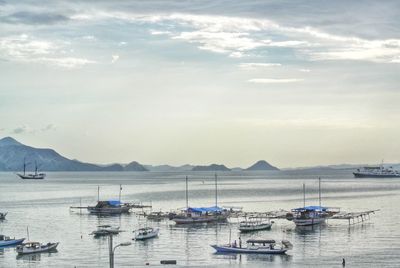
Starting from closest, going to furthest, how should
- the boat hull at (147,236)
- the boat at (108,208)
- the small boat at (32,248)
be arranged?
the small boat at (32,248), the boat hull at (147,236), the boat at (108,208)

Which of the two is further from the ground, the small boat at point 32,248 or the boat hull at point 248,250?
the small boat at point 32,248

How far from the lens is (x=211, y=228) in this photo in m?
122

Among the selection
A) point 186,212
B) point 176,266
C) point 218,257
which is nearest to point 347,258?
point 218,257

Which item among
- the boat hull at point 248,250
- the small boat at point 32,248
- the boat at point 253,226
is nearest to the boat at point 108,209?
the boat at point 253,226

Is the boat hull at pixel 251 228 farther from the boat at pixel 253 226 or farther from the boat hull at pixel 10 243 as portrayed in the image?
the boat hull at pixel 10 243

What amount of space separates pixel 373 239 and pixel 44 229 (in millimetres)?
60788

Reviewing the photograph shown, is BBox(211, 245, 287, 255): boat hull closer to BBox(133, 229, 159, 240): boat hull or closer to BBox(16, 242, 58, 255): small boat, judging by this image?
BBox(133, 229, 159, 240): boat hull

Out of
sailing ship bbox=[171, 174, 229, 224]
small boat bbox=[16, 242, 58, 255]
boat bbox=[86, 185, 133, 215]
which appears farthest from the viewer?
boat bbox=[86, 185, 133, 215]

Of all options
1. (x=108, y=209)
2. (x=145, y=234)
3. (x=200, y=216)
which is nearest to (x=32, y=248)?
(x=145, y=234)

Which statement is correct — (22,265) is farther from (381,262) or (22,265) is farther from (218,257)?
(381,262)

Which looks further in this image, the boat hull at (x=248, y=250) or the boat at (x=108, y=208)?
the boat at (x=108, y=208)

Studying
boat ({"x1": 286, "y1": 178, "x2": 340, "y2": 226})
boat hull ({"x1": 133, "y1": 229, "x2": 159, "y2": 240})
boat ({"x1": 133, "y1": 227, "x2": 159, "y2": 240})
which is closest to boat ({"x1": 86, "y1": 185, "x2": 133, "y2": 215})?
boat ({"x1": 286, "y1": 178, "x2": 340, "y2": 226})

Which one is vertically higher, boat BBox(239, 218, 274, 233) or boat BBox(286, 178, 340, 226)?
boat BBox(286, 178, 340, 226)

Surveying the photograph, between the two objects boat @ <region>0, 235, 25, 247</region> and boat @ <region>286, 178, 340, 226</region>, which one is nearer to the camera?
boat @ <region>0, 235, 25, 247</region>
